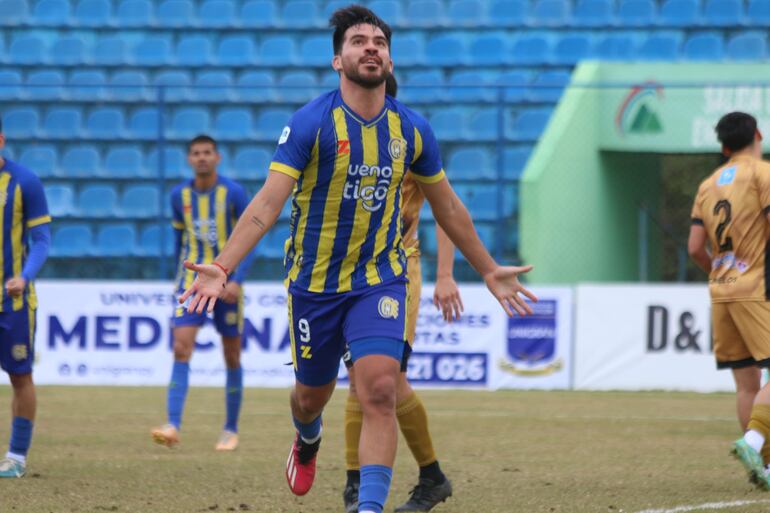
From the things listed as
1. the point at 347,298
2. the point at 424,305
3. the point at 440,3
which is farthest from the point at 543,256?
the point at 347,298

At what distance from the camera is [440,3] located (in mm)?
21375

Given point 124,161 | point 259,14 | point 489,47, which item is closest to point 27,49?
point 124,161

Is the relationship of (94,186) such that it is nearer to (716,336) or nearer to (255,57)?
(255,57)

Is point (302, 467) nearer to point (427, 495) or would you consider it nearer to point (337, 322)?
point (427, 495)

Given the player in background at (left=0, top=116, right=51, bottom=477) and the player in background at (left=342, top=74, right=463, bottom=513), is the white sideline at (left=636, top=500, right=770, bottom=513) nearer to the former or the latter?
the player in background at (left=342, top=74, right=463, bottom=513)

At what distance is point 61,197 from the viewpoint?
18.8m

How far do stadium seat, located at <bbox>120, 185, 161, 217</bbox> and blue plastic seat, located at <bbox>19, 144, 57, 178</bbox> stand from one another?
1153mm

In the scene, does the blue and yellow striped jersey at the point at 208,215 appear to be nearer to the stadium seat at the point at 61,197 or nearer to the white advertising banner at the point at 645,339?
the white advertising banner at the point at 645,339

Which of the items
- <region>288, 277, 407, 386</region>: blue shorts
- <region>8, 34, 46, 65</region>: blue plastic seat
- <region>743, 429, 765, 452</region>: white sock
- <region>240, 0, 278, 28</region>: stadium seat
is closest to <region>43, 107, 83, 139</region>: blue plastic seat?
<region>8, 34, 46, 65</region>: blue plastic seat

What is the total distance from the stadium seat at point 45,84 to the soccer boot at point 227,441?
10593mm

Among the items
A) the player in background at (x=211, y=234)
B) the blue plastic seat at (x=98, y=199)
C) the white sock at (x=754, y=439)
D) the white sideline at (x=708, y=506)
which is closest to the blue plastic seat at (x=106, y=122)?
the blue plastic seat at (x=98, y=199)

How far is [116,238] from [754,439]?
12544 millimetres

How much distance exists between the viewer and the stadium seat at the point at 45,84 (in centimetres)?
1948

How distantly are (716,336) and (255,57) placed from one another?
47.4ft
